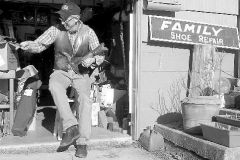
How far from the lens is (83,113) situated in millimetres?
4914

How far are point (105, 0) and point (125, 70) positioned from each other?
1930 millimetres

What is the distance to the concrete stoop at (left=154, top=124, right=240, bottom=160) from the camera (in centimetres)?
413

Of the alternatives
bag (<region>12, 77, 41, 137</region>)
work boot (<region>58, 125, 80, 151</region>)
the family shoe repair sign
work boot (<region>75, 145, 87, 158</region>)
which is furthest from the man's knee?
the family shoe repair sign

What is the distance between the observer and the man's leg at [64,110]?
4.61 meters

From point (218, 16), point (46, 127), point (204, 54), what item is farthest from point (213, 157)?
point (46, 127)

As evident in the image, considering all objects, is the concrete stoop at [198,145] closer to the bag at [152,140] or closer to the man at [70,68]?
the bag at [152,140]

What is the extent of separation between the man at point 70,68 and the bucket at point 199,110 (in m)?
1.43

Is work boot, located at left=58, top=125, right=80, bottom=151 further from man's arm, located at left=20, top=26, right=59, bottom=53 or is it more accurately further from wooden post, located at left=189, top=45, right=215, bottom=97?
wooden post, located at left=189, top=45, right=215, bottom=97

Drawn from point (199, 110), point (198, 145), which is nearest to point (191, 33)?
point (199, 110)

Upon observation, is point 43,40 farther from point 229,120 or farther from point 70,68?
point 229,120

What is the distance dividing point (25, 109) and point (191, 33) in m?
3.06

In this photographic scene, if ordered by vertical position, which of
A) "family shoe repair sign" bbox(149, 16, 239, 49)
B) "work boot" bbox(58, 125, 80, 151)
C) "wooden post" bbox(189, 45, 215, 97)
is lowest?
"work boot" bbox(58, 125, 80, 151)

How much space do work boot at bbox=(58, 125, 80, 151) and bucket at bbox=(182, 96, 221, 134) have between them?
1607 millimetres

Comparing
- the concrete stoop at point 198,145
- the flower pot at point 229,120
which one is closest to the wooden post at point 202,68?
the concrete stoop at point 198,145
